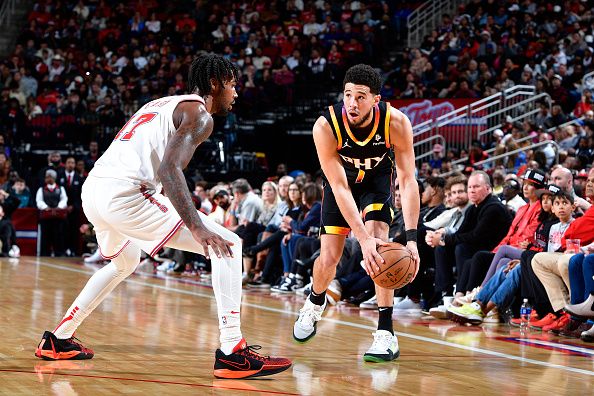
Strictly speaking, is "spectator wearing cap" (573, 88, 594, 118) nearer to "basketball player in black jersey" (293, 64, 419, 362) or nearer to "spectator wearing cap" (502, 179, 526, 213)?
"spectator wearing cap" (502, 179, 526, 213)

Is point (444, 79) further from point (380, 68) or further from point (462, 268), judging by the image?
point (462, 268)

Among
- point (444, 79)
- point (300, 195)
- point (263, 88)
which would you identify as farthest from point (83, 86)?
point (300, 195)

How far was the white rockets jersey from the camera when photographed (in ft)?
18.1

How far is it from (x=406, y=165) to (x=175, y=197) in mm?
1954

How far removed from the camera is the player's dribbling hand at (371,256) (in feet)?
19.8

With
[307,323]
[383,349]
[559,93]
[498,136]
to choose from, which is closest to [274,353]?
[307,323]

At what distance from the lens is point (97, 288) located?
6.07m

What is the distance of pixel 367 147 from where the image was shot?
653 centimetres

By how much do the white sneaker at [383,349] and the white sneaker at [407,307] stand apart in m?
3.40

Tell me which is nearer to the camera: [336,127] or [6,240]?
[336,127]

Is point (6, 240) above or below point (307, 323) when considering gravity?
above

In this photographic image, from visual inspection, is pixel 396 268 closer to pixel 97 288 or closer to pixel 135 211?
pixel 135 211

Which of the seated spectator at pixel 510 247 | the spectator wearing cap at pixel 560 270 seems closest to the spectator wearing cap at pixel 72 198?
the seated spectator at pixel 510 247

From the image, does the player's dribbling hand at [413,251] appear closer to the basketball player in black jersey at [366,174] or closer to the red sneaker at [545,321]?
the basketball player in black jersey at [366,174]
